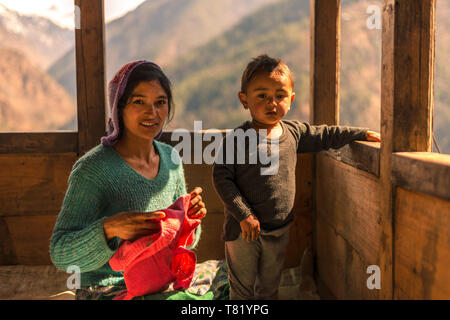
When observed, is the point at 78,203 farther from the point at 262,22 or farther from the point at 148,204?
the point at 262,22

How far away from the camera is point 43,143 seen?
118 inches

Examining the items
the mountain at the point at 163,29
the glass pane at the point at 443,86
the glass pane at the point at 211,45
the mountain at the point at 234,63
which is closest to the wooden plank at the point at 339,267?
the glass pane at the point at 443,86

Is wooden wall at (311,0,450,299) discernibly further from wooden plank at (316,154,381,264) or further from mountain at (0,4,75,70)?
mountain at (0,4,75,70)

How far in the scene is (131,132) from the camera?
2006 mm

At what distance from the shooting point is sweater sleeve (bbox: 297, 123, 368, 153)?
92.7 inches

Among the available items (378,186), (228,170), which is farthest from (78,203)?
(378,186)

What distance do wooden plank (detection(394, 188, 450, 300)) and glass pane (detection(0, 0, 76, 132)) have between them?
47.7 metres

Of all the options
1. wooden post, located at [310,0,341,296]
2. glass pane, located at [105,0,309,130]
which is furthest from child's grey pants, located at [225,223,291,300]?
glass pane, located at [105,0,309,130]

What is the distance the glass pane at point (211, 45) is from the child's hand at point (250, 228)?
4355cm

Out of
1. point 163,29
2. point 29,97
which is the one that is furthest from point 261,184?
point 163,29

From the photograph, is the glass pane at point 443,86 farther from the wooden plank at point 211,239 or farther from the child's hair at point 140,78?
the child's hair at point 140,78

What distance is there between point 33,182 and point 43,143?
0.29 m

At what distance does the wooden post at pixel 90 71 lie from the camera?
9.41 feet
